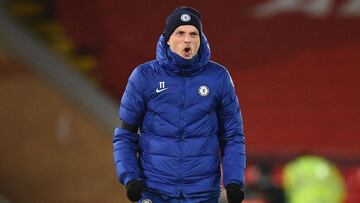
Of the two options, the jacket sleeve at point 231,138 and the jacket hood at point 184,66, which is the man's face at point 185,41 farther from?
the jacket sleeve at point 231,138

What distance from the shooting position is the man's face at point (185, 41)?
3877 millimetres

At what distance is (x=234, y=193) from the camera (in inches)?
152

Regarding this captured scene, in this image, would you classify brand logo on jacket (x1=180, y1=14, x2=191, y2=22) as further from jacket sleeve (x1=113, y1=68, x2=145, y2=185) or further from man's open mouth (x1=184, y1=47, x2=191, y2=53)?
jacket sleeve (x1=113, y1=68, x2=145, y2=185)

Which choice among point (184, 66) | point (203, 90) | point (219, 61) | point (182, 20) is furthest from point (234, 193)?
point (219, 61)

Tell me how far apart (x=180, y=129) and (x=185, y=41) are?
14.2 inches

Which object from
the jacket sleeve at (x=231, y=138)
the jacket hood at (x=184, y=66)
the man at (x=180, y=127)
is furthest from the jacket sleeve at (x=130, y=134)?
the jacket sleeve at (x=231, y=138)

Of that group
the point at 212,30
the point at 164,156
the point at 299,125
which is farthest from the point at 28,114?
the point at 164,156

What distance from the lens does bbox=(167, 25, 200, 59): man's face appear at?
12.7 feet

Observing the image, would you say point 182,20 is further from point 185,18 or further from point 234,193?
point 234,193

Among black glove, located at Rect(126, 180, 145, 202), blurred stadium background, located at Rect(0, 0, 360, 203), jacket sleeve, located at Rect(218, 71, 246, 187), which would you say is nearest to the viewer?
black glove, located at Rect(126, 180, 145, 202)

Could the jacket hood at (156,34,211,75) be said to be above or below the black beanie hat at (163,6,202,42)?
below

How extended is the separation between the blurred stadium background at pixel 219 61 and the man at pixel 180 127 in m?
3.97

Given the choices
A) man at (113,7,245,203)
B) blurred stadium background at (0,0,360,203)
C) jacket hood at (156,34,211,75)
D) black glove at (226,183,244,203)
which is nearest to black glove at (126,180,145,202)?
man at (113,7,245,203)

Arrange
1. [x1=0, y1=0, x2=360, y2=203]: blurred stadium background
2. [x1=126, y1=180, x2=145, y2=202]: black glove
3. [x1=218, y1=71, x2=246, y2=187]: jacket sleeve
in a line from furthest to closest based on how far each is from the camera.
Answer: [x1=0, y1=0, x2=360, y2=203]: blurred stadium background → [x1=218, y1=71, x2=246, y2=187]: jacket sleeve → [x1=126, y1=180, x2=145, y2=202]: black glove
